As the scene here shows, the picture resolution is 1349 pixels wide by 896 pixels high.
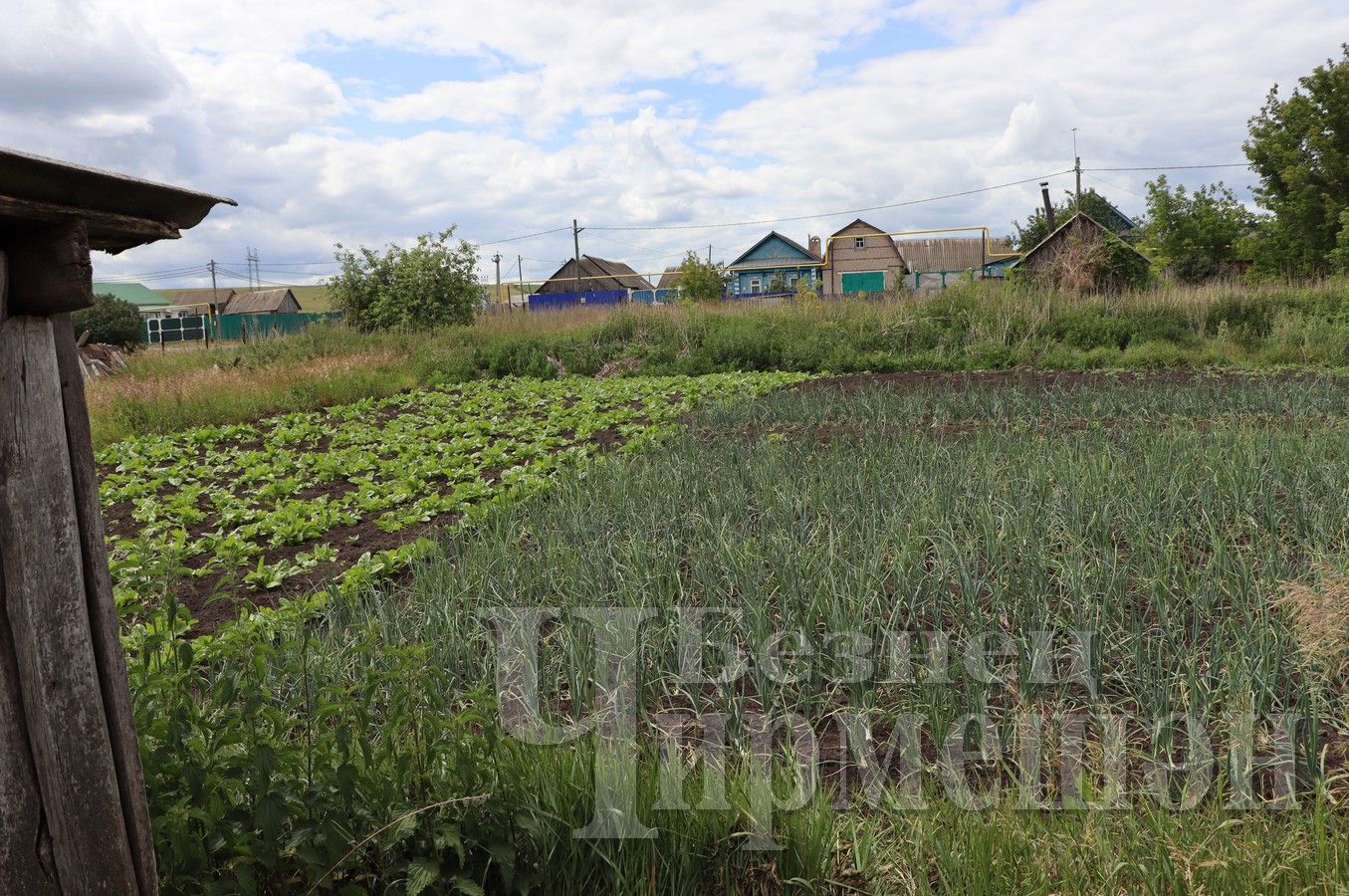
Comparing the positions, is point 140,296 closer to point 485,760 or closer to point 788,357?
point 788,357

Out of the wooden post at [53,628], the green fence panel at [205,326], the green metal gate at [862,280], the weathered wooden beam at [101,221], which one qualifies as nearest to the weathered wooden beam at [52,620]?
the wooden post at [53,628]

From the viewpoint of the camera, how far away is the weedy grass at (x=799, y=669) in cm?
192

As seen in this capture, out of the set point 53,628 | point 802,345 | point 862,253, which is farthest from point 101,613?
point 862,253

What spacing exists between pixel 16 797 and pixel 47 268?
807 millimetres

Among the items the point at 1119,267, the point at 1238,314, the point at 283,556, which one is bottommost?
the point at 283,556

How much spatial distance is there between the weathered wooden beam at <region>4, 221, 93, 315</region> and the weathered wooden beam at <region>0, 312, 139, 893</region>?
0.04 metres

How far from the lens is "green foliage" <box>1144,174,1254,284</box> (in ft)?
88.7

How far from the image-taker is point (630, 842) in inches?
81.6

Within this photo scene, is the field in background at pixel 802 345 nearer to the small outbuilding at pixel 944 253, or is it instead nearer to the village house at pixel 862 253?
the village house at pixel 862 253

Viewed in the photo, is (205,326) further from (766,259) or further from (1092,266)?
(766,259)

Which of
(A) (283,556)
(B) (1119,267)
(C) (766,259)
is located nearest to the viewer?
(A) (283,556)

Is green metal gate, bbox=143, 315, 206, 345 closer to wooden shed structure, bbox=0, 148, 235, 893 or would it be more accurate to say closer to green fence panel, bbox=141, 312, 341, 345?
green fence panel, bbox=141, 312, 341, 345

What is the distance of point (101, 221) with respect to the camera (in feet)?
4.90

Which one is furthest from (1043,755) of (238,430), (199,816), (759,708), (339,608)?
(238,430)
